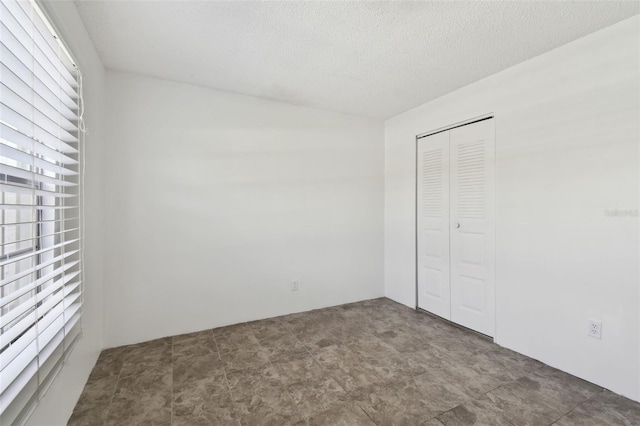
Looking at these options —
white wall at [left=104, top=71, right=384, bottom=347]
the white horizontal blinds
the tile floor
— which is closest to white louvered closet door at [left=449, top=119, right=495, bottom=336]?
the tile floor

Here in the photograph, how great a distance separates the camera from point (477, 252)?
9.00 ft

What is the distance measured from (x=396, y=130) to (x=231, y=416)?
136 inches

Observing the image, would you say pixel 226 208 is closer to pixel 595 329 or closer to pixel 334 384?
pixel 334 384

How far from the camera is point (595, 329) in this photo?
6.49ft

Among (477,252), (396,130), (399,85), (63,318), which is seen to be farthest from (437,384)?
(396,130)

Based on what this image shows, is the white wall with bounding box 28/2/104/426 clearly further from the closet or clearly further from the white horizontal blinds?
the closet

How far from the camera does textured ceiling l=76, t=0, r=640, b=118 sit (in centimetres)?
175

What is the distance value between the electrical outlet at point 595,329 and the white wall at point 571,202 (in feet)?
0.10

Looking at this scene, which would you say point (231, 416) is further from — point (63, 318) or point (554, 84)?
point (554, 84)

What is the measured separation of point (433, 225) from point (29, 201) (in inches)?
130

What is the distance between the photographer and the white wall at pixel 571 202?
1.86 metres

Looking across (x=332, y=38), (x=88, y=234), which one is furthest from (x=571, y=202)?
(x=88, y=234)

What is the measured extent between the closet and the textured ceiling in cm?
65

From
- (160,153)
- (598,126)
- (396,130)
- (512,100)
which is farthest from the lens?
(396,130)
